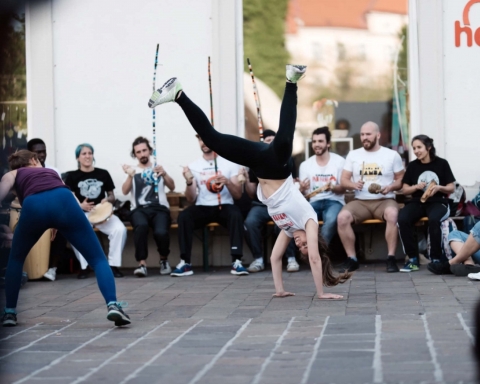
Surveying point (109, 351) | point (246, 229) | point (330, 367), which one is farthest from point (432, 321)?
point (246, 229)

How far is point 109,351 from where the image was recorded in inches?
190

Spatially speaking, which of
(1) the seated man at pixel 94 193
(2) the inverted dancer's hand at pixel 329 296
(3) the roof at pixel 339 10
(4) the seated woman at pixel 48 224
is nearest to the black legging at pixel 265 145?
(2) the inverted dancer's hand at pixel 329 296

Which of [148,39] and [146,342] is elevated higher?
[148,39]

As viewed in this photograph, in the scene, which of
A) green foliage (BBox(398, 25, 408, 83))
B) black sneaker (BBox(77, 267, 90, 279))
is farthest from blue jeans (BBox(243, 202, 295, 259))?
green foliage (BBox(398, 25, 408, 83))

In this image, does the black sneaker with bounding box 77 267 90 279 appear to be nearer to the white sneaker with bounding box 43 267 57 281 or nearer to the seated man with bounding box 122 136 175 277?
the white sneaker with bounding box 43 267 57 281

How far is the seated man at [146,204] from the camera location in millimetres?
9719

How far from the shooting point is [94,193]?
9930 mm

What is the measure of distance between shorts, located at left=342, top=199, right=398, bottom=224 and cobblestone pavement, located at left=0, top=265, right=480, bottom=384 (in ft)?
4.02

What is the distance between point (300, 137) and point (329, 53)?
1208 millimetres

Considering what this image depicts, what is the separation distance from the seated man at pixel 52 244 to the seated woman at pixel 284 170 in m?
3.34

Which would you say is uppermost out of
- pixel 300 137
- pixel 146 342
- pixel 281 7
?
pixel 281 7

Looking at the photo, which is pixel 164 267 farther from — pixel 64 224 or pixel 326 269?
pixel 64 224

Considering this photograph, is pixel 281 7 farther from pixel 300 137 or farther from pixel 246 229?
pixel 246 229

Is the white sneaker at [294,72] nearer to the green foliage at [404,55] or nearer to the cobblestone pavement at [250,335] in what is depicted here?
the cobblestone pavement at [250,335]
